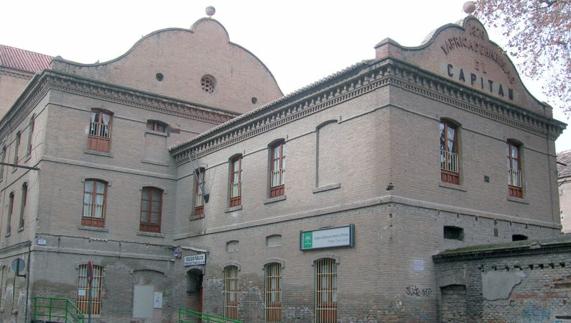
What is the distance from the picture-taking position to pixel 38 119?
1080 inches

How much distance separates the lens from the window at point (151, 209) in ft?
92.8

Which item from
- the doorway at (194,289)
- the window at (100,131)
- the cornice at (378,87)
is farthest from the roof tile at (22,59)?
the cornice at (378,87)

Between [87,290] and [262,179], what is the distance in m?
8.95

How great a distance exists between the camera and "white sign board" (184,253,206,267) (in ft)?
85.0

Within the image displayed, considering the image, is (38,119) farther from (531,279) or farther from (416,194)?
(531,279)

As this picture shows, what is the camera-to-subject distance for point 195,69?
102ft

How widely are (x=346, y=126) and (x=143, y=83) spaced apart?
12.7m

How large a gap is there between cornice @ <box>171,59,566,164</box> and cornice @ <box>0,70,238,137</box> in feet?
13.6

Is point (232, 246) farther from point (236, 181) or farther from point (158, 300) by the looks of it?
point (158, 300)

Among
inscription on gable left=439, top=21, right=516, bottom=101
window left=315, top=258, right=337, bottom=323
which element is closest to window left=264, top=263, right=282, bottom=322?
window left=315, top=258, right=337, bottom=323

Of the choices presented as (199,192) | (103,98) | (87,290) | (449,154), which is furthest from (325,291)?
(103,98)

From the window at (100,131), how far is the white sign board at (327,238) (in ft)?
36.8

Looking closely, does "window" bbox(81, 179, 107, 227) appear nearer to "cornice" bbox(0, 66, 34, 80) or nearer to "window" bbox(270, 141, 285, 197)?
"window" bbox(270, 141, 285, 197)

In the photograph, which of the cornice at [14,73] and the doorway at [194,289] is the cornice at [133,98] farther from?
the cornice at [14,73]
